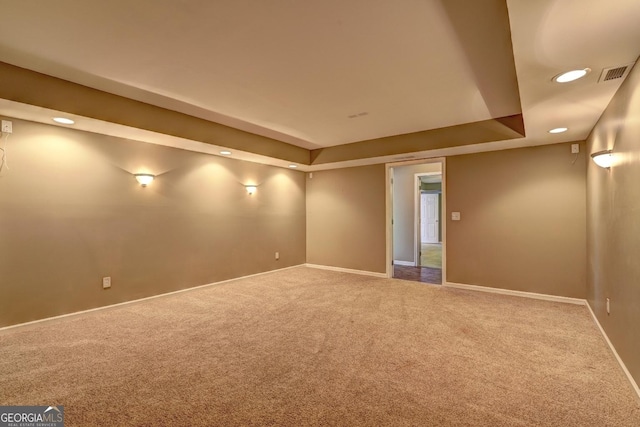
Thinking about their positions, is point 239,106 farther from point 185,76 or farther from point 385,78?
point 385,78

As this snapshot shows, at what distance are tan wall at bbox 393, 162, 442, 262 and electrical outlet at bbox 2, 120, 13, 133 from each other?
21.2 feet

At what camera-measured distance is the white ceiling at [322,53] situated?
69.2 inches

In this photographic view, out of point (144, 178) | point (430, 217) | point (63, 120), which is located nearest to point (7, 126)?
point (63, 120)

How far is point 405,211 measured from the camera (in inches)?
279

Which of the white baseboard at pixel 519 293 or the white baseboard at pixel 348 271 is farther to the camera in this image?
the white baseboard at pixel 348 271

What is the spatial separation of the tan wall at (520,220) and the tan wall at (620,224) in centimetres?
81

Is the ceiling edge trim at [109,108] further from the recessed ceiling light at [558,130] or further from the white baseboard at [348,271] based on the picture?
the recessed ceiling light at [558,130]

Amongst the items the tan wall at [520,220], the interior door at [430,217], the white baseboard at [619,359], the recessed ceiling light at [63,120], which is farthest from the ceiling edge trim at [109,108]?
the interior door at [430,217]

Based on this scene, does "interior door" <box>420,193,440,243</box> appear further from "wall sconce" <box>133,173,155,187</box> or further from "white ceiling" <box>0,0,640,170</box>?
"wall sconce" <box>133,173,155,187</box>

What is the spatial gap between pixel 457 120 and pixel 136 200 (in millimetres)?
4616

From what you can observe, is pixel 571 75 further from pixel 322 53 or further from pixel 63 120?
pixel 63 120

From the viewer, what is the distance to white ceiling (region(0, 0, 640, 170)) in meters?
1.76
